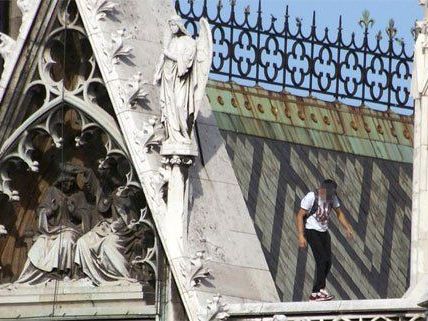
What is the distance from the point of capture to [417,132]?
41.2 meters

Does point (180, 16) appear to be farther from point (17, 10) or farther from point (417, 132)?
point (417, 132)

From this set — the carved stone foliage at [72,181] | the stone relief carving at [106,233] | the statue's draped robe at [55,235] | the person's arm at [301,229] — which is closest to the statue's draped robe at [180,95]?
the carved stone foliage at [72,181]

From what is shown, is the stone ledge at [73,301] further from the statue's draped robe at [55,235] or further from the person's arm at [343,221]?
the person's arm at [343,221]

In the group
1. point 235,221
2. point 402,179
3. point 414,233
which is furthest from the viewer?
point 402,179

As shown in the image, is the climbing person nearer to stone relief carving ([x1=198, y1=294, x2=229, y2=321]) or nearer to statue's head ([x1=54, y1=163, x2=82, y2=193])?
stone relief carving ([x1=198, y1=294, x2=229, y2=321])

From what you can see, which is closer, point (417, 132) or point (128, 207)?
point (417, 132)

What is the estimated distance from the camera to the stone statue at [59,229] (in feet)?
147

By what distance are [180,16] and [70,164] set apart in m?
2.22

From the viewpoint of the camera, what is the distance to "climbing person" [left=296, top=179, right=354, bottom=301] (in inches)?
1676

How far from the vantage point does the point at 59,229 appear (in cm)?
4481

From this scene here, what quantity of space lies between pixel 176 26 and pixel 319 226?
2.45m

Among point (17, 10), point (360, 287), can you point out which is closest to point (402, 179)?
point (360, 287)

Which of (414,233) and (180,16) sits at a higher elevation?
(180,16)

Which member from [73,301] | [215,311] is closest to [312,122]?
[73,301]
